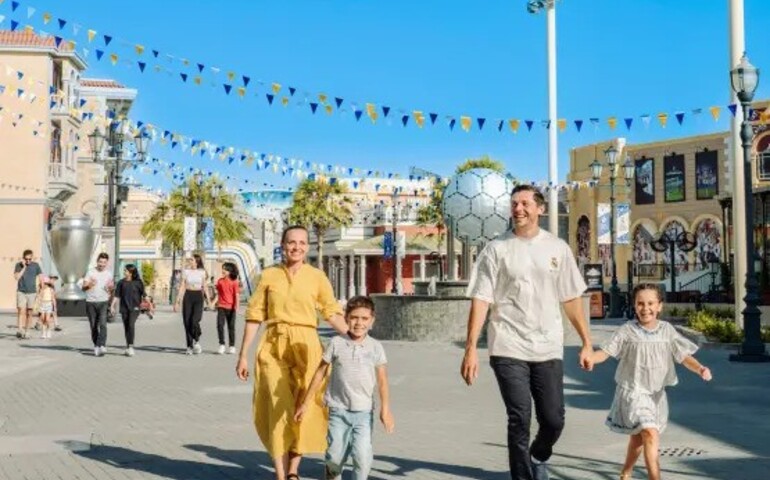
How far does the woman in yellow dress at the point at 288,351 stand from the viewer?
6.24 metres

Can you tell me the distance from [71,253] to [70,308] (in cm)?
188

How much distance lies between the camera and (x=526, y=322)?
19.4 feet

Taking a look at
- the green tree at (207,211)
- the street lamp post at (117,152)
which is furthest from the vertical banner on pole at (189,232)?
the green tree at (207,211)

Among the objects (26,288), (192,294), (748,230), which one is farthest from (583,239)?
(192,294)

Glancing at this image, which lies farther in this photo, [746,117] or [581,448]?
[746,117]

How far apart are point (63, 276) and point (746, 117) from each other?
24.9 metres

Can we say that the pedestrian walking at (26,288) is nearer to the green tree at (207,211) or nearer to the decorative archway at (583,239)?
the green tree at (207,211)

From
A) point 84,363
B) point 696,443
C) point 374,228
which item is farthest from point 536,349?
point 374,228

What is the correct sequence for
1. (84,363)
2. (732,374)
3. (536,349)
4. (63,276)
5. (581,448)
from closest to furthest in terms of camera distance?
(536,349) → (581,448) → (732,374) → (84,363) → (63,276)

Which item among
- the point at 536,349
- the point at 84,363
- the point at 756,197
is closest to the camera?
the point at 536,349

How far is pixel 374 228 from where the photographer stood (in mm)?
79562

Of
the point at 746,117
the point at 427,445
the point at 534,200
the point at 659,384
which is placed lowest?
the point at 427,445

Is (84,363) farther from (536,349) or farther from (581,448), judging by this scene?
(536,349)

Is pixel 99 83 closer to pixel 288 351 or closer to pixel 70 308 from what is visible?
pixel 70 308
